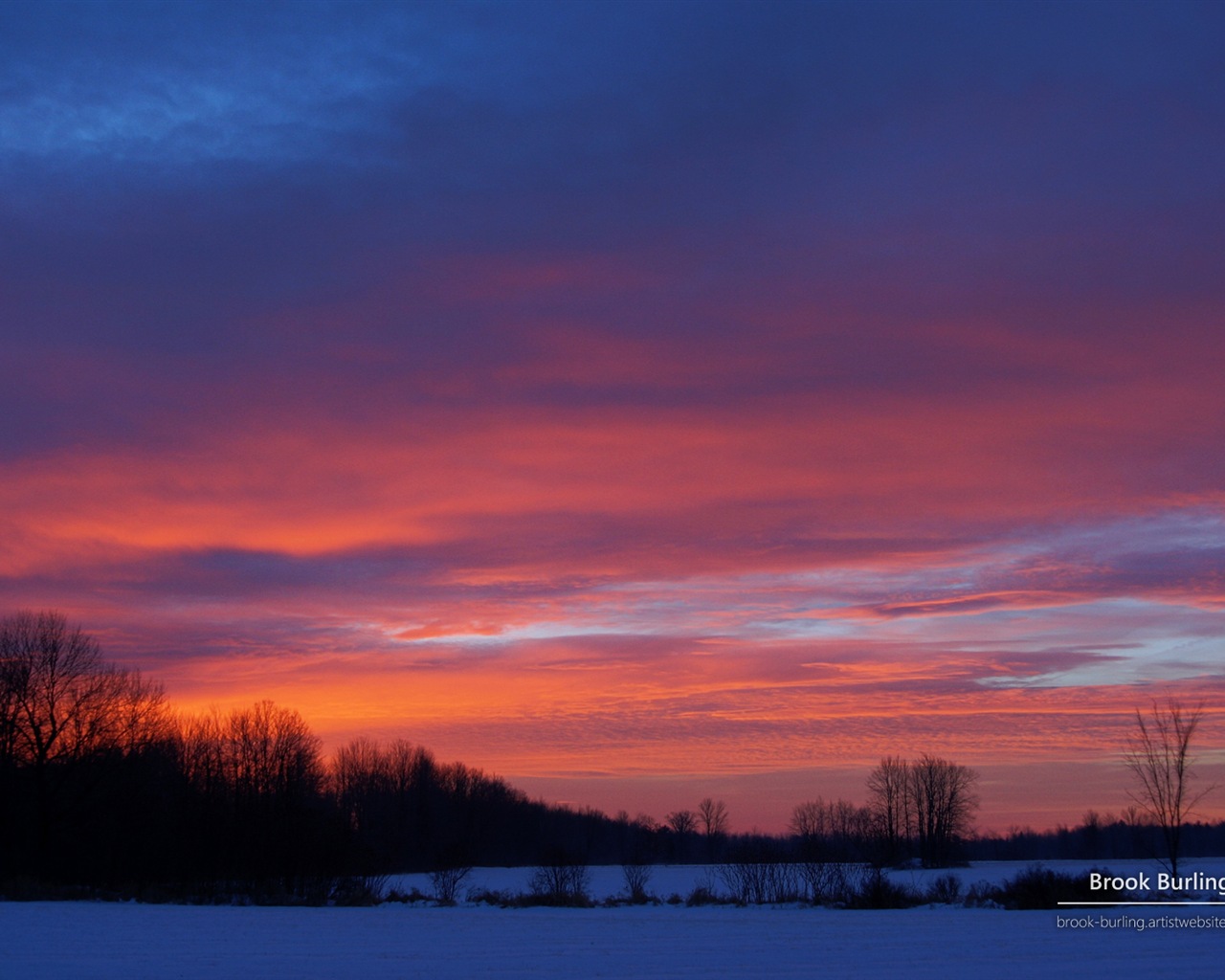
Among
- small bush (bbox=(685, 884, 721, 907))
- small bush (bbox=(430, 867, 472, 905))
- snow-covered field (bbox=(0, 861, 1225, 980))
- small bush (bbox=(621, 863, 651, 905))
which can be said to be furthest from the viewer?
small bush (bbox=(430, 867, 472, 905))

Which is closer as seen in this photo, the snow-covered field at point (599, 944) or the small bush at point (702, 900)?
the snow-covered field at point (599, 944)

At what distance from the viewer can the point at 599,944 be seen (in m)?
24.3

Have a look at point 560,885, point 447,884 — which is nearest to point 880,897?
point 560,885

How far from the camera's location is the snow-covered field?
61.8ft

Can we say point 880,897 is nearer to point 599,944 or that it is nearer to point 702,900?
point 702,900

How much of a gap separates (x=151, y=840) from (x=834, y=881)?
33.9 metres

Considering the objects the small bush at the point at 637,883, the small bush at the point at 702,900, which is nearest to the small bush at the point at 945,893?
the small bush at the point at 702,900

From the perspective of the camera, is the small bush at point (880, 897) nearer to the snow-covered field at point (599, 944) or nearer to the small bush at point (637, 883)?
the snow-covered field at point (599, 944)

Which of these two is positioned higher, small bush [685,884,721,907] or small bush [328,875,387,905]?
small bush [685,884,721,907]

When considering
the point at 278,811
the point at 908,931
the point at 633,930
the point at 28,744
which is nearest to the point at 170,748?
the point at 28,744

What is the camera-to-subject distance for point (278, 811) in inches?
2019

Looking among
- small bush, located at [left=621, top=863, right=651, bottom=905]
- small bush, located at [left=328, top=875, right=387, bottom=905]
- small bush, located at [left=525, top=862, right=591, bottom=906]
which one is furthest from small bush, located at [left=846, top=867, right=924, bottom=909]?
small bush, located at [left=328, top=875, right=387, bottom=905]

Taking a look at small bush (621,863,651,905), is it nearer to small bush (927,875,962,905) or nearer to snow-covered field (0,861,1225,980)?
snow-covered field (0,861,1225,980)

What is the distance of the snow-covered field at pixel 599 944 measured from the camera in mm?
18844
